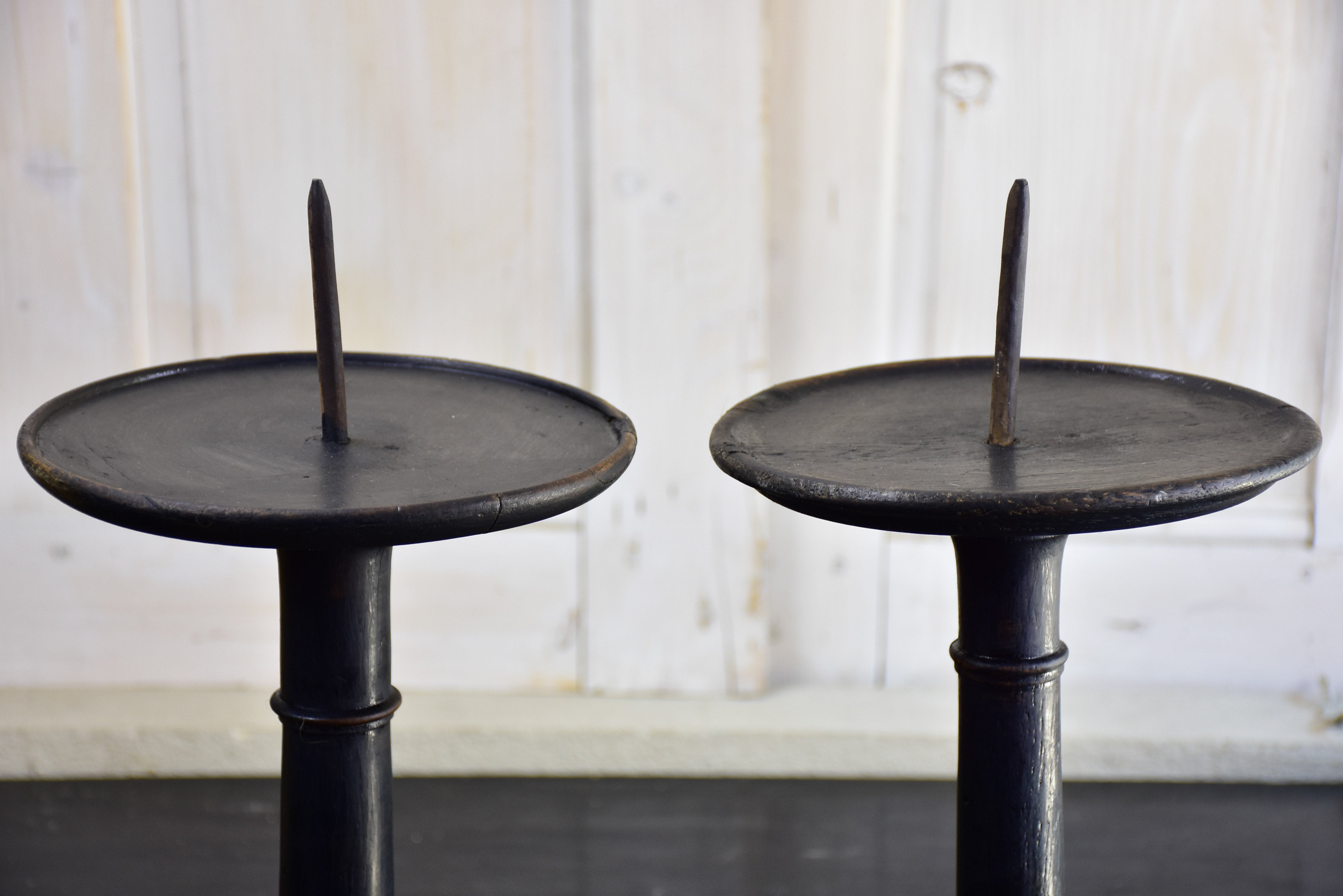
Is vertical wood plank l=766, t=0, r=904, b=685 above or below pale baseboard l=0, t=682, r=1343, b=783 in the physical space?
above

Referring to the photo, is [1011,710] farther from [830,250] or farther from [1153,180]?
[1153,180]

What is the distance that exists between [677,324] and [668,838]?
0.69 m

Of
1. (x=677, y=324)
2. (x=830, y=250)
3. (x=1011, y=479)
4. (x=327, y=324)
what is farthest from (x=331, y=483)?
(x=830, y=250)

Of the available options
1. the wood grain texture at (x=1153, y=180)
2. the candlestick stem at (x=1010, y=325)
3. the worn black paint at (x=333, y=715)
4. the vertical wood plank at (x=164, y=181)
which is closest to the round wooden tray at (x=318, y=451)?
the worn black paint at (x=333, y=715)

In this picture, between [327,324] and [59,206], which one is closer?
[327,324]

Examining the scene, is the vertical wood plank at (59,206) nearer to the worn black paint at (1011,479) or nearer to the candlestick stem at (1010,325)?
the worn black paint at (1011,479)

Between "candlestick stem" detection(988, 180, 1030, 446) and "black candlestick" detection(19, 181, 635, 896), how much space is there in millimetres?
279

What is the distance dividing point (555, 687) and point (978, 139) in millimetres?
984

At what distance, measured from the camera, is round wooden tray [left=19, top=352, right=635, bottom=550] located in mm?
825

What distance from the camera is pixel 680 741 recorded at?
1824mm

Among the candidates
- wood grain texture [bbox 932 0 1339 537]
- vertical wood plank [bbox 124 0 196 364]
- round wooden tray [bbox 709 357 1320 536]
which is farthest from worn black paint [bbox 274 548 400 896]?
wood grain texture [bbox 932 0 1339 537]

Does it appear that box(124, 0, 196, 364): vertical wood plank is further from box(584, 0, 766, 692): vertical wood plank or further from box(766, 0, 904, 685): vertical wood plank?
box(766, 0, 904, 685): vertical wood plank

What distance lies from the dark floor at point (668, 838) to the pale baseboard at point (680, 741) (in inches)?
0.9

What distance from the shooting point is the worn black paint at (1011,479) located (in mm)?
833
